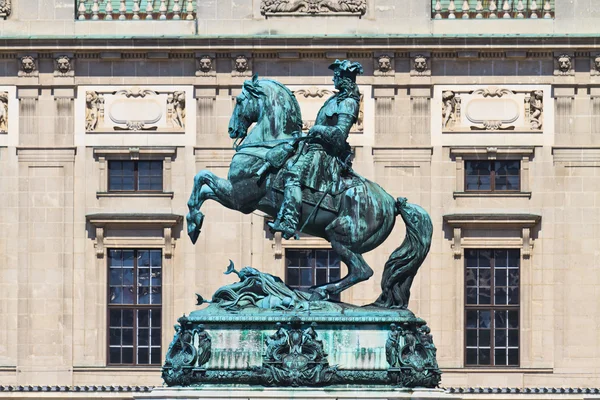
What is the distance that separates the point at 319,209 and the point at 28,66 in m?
24.6

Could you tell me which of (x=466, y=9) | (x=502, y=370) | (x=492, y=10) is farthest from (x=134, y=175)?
(x=502, y=370)

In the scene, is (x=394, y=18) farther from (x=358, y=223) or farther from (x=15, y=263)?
(x=358, y=223)

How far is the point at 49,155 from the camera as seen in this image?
52.2 metres

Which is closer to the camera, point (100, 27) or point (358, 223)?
point (358, 223)

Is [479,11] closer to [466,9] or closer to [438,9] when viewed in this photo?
[466,9]

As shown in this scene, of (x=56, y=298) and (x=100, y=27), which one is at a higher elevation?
(x=100, y=27)

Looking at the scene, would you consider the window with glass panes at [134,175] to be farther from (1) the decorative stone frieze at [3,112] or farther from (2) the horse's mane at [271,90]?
(2) the horse's mane at [271,90]

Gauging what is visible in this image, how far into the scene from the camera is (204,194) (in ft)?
93.8

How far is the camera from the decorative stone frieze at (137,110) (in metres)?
52.0

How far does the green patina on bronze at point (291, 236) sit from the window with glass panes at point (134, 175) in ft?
75.0

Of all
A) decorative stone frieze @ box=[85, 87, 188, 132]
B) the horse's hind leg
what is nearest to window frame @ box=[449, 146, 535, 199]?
decorative stone frieze @ box=[85, 87, 188, 132]

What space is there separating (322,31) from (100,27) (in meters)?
4.39

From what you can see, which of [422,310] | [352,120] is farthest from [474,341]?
[352,120]

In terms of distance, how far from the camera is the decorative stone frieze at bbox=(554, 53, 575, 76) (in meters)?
51.7
